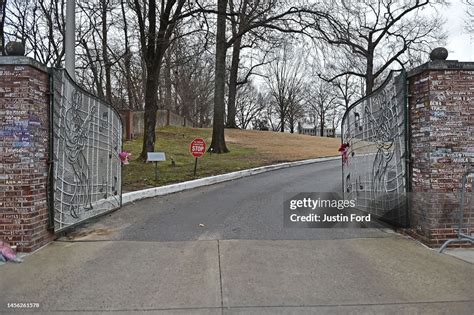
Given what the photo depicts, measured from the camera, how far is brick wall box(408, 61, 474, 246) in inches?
227

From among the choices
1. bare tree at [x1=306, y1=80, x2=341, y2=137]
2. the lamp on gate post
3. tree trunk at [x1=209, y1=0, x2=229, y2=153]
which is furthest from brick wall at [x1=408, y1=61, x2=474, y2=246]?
bare tree at [x1=306, y1=80, x2=341, y2=137]

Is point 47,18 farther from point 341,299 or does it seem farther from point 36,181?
point 341,299

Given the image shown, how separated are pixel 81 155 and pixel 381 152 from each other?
5331 mm

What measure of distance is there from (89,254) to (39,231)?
0.86 meters

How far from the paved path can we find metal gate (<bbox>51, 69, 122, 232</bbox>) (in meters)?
0.47

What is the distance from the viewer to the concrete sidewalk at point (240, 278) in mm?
3930

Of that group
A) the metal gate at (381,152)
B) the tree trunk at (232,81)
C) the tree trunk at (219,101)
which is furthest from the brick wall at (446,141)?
the tree trunk at (232,81)

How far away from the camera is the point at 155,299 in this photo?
403 centimetres

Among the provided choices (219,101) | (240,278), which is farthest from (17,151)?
(219,101)

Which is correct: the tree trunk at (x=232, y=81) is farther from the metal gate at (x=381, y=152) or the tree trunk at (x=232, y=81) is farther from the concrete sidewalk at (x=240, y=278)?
the concrete sidewalk at (x=240, y=278)

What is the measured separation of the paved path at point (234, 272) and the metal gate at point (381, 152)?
0.68 metres

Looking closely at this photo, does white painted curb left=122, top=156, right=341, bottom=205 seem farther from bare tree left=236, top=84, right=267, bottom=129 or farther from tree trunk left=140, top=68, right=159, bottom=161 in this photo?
bare tree left=236, top=84, right=267, bottom=129

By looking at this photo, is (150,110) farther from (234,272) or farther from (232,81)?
(232,81)

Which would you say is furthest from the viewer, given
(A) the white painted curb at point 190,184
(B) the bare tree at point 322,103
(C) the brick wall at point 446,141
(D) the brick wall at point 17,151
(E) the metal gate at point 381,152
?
(B) the bare tree at point 322,103
